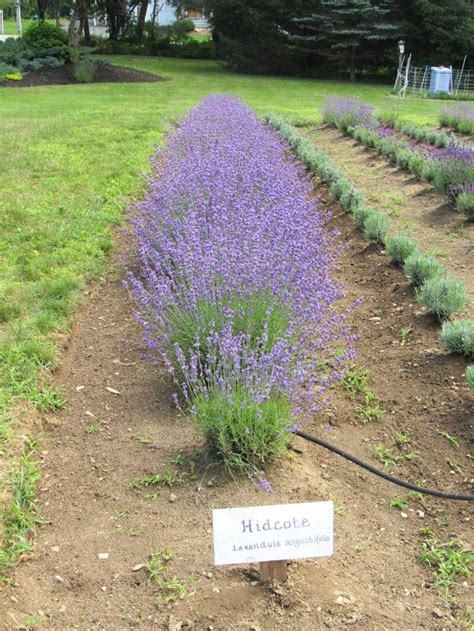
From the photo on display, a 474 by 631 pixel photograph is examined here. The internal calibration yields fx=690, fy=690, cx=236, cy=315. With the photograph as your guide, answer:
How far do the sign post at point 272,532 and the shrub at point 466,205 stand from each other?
4937 millimetres

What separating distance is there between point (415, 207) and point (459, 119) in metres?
7.08

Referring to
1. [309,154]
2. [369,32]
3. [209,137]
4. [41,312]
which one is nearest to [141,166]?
[209,137]

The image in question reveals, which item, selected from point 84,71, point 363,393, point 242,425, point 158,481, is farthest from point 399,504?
point 84,71

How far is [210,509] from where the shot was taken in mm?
2557

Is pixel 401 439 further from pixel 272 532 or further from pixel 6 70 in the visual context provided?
pixel 6 70

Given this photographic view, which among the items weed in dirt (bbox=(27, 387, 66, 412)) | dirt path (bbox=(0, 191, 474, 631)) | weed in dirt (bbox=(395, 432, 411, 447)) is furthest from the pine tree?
weed in dirt (bbox=(395, 432, 411, 447))

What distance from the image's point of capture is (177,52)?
3138 cm

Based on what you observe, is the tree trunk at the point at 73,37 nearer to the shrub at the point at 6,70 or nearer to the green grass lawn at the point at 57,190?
the shrub at the point at 6,70

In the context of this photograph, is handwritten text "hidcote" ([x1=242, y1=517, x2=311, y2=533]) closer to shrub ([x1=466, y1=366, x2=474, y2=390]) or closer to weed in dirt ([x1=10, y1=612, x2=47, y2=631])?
weed in dirt ([x1=10, y1=612, x2=47, y2=631])

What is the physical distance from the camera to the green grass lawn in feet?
12.5

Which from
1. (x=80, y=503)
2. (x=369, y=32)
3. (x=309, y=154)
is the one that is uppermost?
(x=369, y=32)

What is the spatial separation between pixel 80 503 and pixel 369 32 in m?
24.6

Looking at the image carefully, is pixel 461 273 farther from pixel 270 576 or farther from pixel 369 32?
pixel 369 32

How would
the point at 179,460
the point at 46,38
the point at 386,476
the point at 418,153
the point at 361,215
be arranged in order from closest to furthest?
the point at 386,476
the point at 179,460
the point at 361,215
the point at 418,153
the point at 46,38
